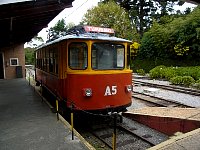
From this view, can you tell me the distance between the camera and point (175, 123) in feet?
26.4

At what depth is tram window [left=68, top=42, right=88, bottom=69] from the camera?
26.3 feet

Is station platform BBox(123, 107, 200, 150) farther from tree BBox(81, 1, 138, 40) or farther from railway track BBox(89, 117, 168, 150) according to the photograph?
tree BBox(81, 1, 138, 40)

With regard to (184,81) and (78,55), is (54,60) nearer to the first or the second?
(78,55)

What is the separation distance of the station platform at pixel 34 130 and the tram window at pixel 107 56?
2024 mm

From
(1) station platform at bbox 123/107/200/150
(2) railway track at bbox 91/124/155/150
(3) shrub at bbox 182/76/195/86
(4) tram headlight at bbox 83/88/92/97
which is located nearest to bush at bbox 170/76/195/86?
(3) shrub at bbox 182/76/195/86

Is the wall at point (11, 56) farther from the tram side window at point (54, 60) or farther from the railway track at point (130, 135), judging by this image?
the railway track at point (130, 135)

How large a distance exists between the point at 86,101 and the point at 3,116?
3.11m

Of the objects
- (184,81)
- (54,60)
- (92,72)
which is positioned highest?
(54,60)

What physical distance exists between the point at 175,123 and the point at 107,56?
2.84m

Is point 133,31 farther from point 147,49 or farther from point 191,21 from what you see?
point 191,21

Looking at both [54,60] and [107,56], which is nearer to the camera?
[107,56]

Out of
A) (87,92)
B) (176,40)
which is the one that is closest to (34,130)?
(87,92)

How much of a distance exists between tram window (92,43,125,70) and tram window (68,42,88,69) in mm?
266

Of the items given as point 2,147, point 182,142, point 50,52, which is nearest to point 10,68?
point 50,52
